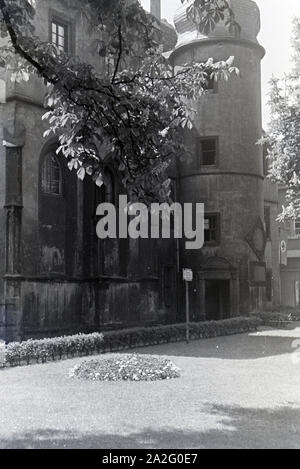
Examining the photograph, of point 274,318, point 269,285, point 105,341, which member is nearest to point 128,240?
point 105,341

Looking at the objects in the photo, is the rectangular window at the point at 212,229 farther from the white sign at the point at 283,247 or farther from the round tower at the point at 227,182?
the white sign at the point at 283,247

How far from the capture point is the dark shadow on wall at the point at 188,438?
7.55m

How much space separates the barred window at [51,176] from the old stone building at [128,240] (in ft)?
0.13

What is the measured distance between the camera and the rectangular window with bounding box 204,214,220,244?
27.9 metres

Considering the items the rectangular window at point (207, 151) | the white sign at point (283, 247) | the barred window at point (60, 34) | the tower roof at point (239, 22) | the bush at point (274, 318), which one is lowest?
the bush at point (274, 318)

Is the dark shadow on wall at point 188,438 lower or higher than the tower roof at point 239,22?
lower

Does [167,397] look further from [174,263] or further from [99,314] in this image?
[174,263]

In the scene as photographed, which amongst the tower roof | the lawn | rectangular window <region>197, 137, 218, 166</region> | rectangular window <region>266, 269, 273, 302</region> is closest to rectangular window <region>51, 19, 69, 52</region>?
the tower roof

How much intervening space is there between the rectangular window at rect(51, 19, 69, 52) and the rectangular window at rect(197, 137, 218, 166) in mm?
8271

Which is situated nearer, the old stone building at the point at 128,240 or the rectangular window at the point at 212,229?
the old stone building at the point at 128,240

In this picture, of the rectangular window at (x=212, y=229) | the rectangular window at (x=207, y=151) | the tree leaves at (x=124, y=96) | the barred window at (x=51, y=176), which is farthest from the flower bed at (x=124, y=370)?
the rectangular window at (x=207, y=151)

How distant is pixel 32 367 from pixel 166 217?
771 centimetres

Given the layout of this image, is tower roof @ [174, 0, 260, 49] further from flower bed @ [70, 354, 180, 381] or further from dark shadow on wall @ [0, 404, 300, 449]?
dark shadow on wall @ [0, 404, 300, 449]

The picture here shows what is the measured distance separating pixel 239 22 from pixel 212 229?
9700 mm
